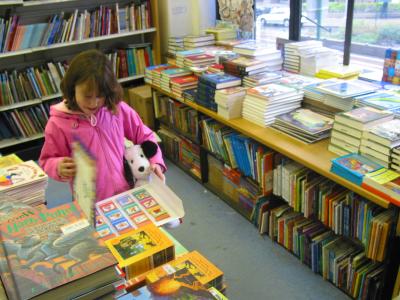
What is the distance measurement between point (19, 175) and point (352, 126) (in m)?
1.61

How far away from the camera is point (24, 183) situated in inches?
67.9

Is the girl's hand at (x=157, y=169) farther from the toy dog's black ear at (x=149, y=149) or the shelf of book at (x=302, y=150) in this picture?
the shelf of book at (x=302, y=150)

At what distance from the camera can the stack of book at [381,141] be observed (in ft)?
5.73

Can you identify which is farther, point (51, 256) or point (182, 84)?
point (182, 84)

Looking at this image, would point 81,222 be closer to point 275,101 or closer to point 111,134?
point 111,134

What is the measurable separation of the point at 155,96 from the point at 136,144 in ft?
6.20

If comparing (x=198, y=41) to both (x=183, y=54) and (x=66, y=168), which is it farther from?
(x=66, y=168)

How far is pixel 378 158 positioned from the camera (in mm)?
1813

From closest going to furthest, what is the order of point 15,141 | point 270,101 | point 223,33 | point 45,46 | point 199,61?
point 270,101, point 199,61, point 45,46, point 15,141, point 223,33

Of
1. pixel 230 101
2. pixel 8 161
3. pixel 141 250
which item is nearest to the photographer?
pixel 141 250

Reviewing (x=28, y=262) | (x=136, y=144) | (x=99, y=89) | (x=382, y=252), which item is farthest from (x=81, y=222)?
(x=382, y=252)

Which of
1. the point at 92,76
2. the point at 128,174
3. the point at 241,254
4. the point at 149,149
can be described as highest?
the point at 92,76

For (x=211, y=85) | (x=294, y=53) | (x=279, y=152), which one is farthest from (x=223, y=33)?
(x=279, y=152)

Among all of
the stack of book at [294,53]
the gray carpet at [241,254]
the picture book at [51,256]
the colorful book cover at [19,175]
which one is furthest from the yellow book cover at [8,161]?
the stack of book at [294,53]
